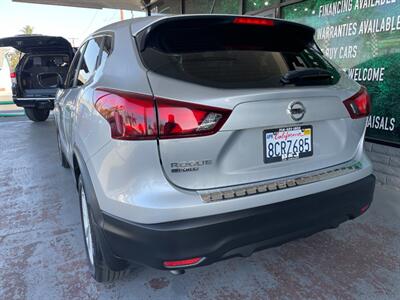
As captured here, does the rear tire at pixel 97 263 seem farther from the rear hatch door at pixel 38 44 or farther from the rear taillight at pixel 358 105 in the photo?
the rear hatch door at pixel 38 44

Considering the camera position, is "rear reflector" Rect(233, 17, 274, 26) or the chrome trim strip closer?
the chrome trim strip

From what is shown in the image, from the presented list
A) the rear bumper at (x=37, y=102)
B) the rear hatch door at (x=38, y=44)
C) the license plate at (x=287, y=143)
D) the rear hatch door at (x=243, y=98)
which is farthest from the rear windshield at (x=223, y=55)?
the rear bumper at (x=37, y=102)

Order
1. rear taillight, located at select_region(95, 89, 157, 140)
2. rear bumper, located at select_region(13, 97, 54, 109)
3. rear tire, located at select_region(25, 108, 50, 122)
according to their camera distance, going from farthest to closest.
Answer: rear tire, located at select_region(25, 108, 50, 122)
rear bumper, located at select_region(13, 97, 54, 109)
rear taillight, located at select_region(95, 89, 157, 140)

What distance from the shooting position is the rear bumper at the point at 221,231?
152 cm

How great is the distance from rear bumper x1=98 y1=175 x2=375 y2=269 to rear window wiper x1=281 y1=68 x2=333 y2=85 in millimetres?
604

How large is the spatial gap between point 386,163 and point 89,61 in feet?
10.4

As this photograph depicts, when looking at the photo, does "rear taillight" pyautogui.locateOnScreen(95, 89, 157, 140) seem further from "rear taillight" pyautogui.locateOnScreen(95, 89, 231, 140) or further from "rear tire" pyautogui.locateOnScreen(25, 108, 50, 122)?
"rear tire" pyautogui.locateOnScreen(25, 108, 50, 122)

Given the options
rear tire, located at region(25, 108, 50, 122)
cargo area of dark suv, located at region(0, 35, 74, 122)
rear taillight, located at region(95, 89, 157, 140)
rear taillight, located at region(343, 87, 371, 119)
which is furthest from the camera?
rear tire, located at region(25, 108, 50, 122)

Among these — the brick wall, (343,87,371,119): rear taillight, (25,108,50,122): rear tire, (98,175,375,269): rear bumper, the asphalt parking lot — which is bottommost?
(25,108,50,122): rear tire

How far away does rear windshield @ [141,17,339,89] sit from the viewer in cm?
165

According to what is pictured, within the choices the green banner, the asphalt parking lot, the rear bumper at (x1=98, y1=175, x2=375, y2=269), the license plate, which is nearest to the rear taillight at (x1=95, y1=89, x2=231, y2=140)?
the license plate

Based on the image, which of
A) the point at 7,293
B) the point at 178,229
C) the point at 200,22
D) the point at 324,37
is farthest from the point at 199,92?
the point at 324,37

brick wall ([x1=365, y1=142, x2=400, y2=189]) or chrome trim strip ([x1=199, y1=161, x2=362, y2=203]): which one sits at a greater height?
chrome trim strip ([x1=199, y1=161, x2=362, y2=203])

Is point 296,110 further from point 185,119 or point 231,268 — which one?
point 231,268
